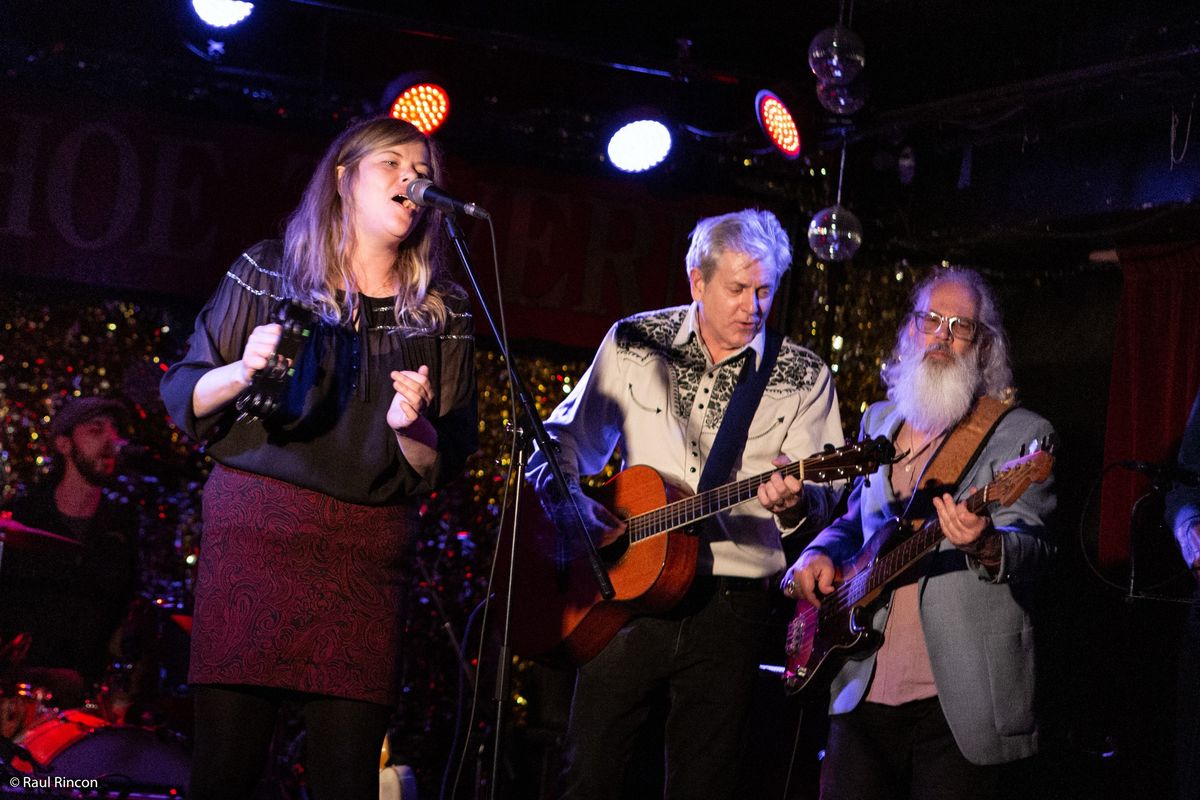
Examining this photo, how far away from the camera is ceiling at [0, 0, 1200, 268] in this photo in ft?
18.0

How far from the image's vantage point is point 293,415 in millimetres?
2781

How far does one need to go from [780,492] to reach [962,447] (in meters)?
0.59

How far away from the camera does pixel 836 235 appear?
18.7 feet

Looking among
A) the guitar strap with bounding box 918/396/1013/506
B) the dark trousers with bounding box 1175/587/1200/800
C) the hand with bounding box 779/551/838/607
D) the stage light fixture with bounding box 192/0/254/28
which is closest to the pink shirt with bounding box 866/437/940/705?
the hand with bounding box 779/551/838/607

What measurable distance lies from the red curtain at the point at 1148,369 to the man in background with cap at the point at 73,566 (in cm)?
466

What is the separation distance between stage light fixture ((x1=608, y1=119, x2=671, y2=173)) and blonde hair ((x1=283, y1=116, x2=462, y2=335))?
3.03 metres

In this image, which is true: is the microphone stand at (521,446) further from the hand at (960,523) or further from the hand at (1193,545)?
the hand at (1193,545)

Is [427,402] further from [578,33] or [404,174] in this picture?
[578,33]

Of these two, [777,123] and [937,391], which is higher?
Answer: [777,123]

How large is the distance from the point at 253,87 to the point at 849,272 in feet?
10.8

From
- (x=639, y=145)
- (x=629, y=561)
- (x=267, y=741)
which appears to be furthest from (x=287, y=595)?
(x=639, y=145)

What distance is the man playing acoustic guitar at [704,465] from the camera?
12.4ft

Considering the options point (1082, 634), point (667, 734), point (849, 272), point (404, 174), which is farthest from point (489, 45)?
point (1082, 634)

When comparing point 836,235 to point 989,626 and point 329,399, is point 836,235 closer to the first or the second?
point 989,626
